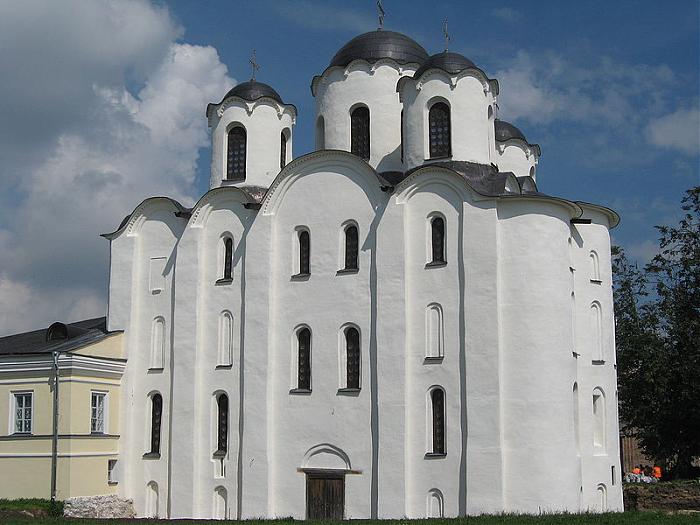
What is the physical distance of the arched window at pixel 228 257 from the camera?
2661 cm

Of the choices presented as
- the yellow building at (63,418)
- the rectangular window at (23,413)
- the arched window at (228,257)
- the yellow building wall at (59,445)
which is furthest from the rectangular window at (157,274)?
the rectangular window at (23,413)

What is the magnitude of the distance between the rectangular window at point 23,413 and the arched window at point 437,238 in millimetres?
12233

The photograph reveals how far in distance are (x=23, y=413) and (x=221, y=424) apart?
18.7 feet

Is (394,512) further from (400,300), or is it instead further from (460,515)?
(400,300)

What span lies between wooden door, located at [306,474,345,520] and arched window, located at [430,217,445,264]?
20.6 feet

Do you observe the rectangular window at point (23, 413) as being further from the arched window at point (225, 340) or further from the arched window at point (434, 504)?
the arched window at point (434, 504)

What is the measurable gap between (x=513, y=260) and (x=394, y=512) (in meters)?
6.93

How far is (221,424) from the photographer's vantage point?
25.9 m

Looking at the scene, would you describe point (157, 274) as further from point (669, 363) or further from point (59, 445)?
point (669, 363)

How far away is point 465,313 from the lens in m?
22.8

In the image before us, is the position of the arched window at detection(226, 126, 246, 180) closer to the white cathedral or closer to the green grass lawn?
the white cathedral

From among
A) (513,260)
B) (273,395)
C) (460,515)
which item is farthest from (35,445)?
(513,260)

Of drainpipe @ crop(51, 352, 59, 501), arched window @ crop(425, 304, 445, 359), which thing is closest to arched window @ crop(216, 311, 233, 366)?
drainpipe @ crop(51, 352, 59, 501)

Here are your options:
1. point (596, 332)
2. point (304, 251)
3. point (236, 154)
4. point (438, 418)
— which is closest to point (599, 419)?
point (596, 332)
